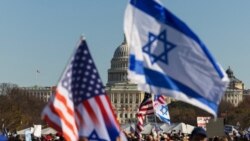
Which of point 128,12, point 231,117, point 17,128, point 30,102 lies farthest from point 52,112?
point 30,102

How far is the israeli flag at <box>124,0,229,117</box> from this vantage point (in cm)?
959

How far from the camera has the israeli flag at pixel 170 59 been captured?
377 inches

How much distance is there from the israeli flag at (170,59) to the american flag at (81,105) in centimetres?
61

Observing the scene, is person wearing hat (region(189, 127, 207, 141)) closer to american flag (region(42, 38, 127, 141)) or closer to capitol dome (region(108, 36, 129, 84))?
american flag (region(42, 38, 127, 141))

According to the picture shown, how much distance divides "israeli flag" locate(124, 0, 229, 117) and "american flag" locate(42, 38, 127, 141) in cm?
61

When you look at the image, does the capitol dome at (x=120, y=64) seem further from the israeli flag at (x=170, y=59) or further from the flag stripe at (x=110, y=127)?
the flag stripe at (x=110, y=127)

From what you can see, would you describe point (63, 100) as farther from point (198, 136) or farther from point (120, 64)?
point (120, 64)

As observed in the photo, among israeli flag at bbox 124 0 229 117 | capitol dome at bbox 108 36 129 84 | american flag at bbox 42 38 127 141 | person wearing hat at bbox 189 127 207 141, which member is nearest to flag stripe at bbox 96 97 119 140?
american flag at bbox 42 38 127 141

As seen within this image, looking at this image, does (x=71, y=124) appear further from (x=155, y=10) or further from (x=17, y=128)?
(x=17, y=128)

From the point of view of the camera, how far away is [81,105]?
9062 mm

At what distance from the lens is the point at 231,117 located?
114000 mm

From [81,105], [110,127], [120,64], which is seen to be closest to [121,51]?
[120,64]

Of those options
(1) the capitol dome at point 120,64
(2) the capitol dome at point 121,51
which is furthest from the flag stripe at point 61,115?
(2) the capitol dome at point 121,51

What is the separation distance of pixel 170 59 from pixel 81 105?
146cm
